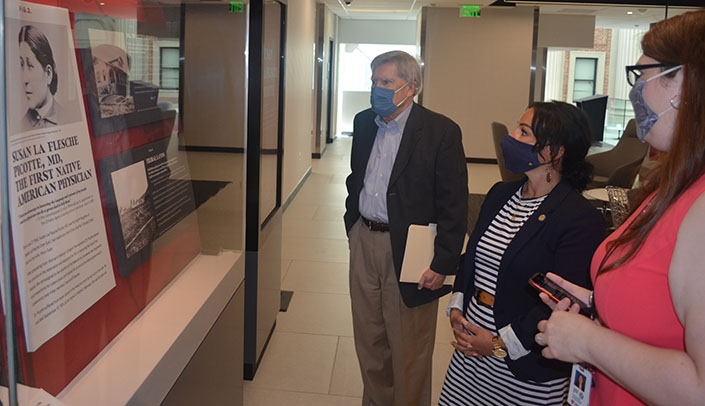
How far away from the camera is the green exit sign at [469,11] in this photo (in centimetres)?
1230

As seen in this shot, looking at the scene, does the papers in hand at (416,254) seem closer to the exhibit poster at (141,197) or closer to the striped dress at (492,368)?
the striped dress at (492,368)

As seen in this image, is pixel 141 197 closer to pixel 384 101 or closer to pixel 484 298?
pixel 484 298

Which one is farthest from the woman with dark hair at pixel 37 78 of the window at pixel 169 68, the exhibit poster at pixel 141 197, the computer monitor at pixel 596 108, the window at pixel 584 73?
the window at pixel 584 73

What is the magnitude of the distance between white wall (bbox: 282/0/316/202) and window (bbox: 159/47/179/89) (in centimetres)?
489

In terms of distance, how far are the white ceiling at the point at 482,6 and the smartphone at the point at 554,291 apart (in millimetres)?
10172

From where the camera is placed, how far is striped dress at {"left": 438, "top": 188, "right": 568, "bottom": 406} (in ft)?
6.42

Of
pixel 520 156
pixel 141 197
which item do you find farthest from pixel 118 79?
pixel 520 156

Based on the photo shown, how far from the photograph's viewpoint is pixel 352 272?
Answer: 2.85m

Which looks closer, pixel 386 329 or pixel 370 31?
pixel 386 329

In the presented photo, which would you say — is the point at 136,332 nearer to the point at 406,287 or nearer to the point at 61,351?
the point at 61,351

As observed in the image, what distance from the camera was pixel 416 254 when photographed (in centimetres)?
259

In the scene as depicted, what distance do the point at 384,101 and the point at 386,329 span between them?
3.32 ft

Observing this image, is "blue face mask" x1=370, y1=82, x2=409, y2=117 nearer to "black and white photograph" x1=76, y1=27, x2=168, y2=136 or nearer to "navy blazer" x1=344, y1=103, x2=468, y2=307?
"navy blazer" x1=344, y1=103, x2=468, y2=307

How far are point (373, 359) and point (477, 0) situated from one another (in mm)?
9728
